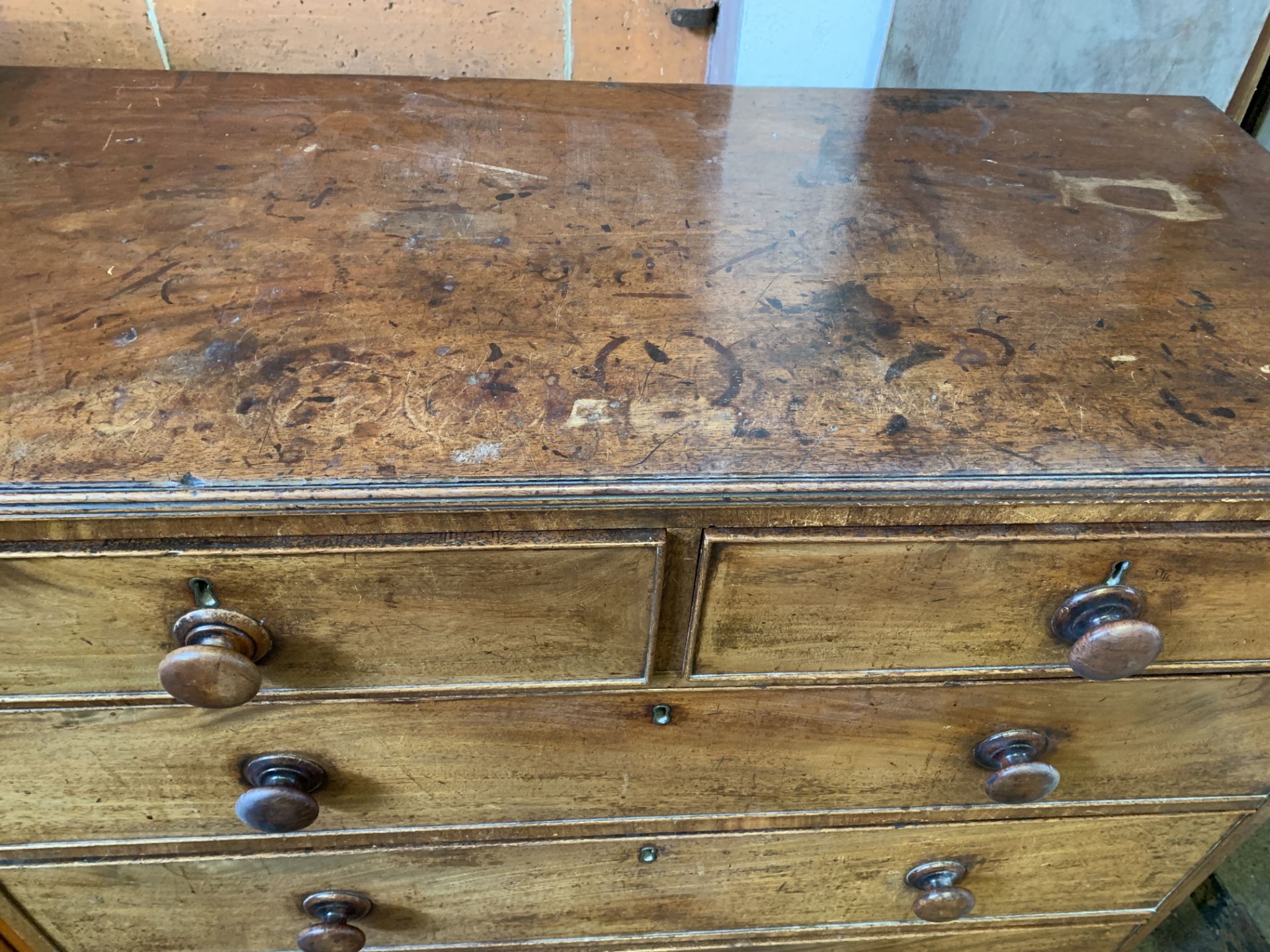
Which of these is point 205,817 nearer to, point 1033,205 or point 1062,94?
point 1033,205

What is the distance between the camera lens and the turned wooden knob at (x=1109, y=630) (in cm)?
68

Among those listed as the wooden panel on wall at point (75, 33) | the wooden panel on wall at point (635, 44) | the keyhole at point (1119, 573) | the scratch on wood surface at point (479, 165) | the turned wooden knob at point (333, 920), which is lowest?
the keyhole at point (1119, 573)

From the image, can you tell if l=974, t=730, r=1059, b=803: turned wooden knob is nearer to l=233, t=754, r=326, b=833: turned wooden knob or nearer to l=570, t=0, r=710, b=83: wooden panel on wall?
l=233, t=754, r=326, b=833: turned wooden knob

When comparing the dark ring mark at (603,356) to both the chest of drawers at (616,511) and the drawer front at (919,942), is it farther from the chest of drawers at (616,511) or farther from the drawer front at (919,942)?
the drawer front at (919,942)

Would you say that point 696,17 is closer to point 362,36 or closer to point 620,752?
point 362,36

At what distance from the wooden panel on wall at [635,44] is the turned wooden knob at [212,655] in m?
0.88

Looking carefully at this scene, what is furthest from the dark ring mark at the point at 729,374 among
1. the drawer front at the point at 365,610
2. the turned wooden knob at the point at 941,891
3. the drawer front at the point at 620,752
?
the turned wooden knob at the point at 941,891

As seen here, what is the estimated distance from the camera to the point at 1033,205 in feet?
2.93

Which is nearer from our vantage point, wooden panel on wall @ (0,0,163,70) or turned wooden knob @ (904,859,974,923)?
turned wooden knob @ (904,859,974,923)

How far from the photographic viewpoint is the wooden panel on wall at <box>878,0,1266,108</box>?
3.70 feet

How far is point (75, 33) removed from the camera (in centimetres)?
113

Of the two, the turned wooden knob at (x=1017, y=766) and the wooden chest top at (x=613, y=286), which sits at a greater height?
the wooden chest top at (x=613, y=286)

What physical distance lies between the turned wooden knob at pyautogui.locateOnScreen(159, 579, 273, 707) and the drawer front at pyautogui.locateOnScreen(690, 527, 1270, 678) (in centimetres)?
31

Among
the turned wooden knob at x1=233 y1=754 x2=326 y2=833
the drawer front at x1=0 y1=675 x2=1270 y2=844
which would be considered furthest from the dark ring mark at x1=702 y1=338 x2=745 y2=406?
the turned wooden knob at x1=233 y1=754 x2=326 y2=833
